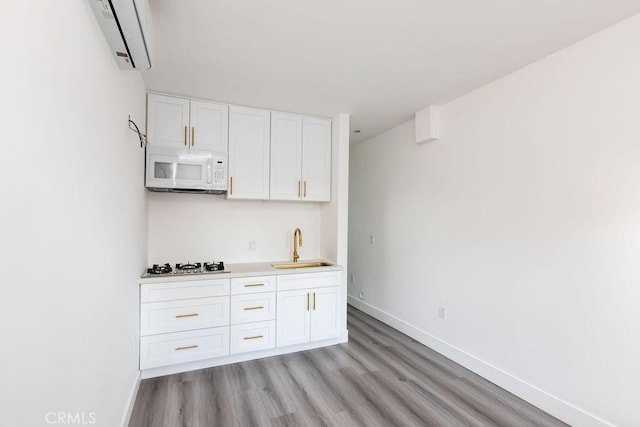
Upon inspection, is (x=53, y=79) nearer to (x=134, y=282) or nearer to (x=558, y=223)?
(x=134, y=282)

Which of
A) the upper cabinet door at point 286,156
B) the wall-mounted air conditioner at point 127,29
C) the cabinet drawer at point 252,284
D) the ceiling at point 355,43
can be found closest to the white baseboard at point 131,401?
the cabinet drawer at point 252,284

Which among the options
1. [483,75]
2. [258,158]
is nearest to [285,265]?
[258,158]

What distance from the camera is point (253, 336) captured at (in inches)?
114

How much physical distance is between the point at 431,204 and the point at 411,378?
168 centimetres

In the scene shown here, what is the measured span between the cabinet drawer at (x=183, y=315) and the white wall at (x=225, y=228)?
26.3 inches

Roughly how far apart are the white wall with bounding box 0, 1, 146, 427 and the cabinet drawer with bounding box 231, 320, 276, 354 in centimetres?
115

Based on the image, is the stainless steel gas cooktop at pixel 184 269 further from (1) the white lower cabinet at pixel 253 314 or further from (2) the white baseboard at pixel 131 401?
(2) the white baseboard at pixel 131 401

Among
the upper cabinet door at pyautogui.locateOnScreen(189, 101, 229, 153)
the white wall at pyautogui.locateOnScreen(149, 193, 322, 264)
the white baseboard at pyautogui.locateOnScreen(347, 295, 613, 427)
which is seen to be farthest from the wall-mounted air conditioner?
the white baseboard at pyautogui.locateOnScreen(347, 295, 613, 427)

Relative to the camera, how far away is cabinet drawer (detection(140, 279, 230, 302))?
256 cm

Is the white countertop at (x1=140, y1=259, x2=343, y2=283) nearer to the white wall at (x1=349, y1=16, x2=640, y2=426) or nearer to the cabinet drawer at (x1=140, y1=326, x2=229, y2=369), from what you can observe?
the cabinet drawer at (x1=140, y1=326, x2=229, y2=369)

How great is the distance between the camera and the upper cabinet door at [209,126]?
2959mm

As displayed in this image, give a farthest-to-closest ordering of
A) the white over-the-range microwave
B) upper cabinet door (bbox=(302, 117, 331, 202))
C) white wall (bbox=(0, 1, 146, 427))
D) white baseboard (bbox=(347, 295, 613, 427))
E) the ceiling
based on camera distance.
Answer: upper cabinet door (bbox=(302, 117, 331, 202))
the white over-the-range microwave
white baseboard (bbox=(347, 295, 613, 427))
the ceiling
white wall (bbox=(0, 1, 146, 427))

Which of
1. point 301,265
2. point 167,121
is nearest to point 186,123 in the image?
point 167,121

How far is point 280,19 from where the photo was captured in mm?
1824
